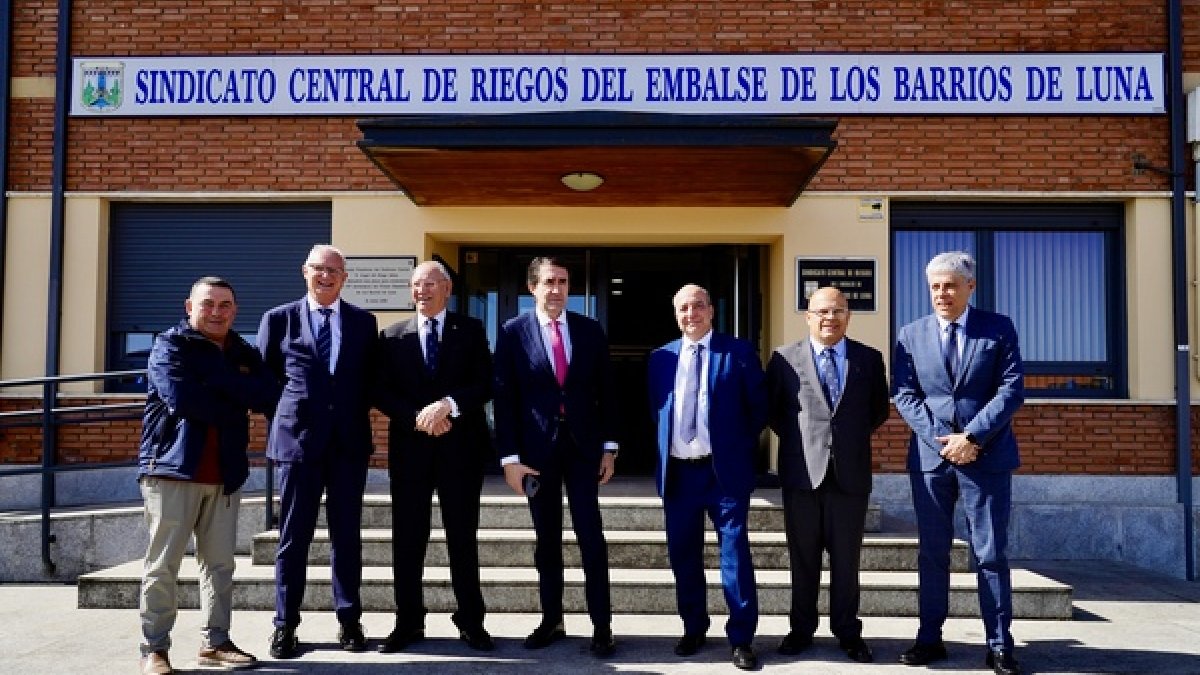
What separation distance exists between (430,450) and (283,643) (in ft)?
3.85

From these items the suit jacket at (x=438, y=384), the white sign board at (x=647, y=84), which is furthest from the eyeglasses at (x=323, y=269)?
the white sign board at (x=647, y=84)

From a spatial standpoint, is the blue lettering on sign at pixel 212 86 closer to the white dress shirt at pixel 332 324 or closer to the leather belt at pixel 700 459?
the white dress shirt at pixel 332 324

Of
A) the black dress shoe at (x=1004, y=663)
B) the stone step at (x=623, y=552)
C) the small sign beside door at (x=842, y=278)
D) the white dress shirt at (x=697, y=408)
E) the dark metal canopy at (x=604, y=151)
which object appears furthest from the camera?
the small sign beside door at (x=842, y=278)

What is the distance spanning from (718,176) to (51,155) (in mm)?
6009

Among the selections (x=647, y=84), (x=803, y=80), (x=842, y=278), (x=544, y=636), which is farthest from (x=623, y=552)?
(x=803, y=80)

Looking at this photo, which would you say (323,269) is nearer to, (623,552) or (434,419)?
(434,419)

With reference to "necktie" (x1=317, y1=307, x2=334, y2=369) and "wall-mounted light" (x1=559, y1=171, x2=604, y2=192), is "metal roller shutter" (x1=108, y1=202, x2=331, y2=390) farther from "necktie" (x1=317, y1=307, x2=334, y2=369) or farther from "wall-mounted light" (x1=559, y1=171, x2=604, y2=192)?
"necktie" (x1=317, y1=307, x2=334, y2=369)

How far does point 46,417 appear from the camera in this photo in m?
6.90

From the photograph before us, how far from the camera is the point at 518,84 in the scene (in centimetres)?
838

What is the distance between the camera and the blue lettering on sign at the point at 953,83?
8.23m

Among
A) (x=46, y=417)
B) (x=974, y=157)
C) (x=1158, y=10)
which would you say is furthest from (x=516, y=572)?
(x=1158, y=10)

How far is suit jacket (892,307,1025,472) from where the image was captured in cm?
459

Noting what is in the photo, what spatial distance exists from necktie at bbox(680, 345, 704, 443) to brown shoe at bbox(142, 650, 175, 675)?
8.77 feet

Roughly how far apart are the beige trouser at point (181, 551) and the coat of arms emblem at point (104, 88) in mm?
5398
